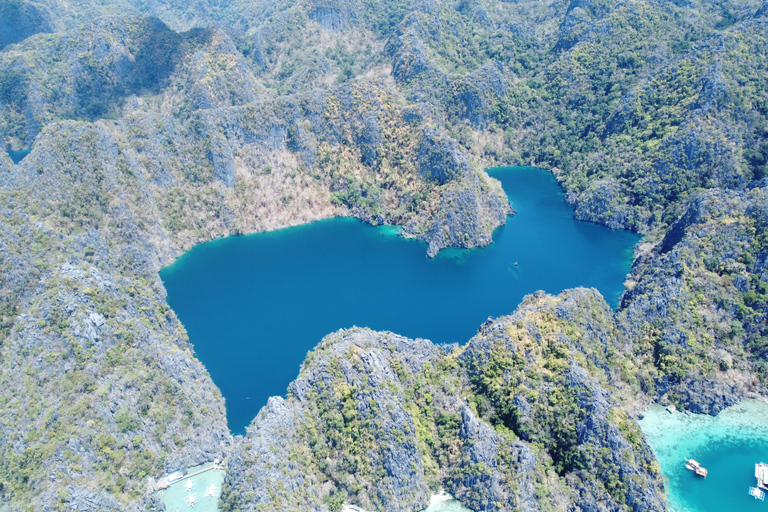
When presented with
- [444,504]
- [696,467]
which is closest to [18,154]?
[444,504]

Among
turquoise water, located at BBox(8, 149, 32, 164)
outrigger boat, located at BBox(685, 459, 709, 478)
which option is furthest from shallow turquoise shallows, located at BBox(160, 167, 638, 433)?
turquoise water, located at BBox(8, 149, 32, 164)

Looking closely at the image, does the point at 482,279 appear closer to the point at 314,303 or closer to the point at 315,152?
the point at 314,303

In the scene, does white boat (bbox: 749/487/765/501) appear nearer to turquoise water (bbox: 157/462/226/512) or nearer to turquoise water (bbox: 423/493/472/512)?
turquoise water (bbox: 423/493/472/512)

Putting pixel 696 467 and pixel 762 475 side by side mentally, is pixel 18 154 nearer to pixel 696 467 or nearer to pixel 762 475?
pixel 696 467

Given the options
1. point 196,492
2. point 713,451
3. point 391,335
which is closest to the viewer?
point 196,492

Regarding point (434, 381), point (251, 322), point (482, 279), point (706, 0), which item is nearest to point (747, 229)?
→ point (482, 279)

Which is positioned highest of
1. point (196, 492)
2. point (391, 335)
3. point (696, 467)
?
point (696, 467)

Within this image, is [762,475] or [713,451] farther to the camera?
[713,451]
